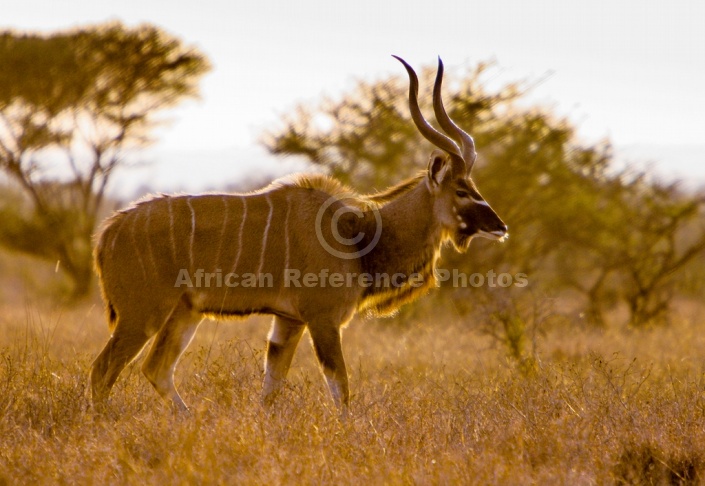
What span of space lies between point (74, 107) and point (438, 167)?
8.77 meters

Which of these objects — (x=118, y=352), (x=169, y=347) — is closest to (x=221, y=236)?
(x=169, y=347)

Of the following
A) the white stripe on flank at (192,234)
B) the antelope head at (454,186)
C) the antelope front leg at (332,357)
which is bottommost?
the antelope front leg at (332,357)

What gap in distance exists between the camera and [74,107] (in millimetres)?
13109

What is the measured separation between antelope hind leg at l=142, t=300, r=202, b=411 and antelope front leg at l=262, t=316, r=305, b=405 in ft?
1.43

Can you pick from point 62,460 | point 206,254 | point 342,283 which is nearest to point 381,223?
point 342,283

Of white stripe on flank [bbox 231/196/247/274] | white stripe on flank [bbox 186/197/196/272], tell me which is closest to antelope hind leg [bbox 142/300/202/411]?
white stripe on flank [bbox 186/197/196/272]

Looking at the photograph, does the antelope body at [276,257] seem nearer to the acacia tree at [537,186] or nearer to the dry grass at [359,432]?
the dry grass at [359,432]

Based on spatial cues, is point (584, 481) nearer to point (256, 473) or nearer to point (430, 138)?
point (256, 473)

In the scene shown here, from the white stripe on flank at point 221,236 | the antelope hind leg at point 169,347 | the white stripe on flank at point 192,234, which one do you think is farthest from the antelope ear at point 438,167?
the antelope hind leg at point 169,347

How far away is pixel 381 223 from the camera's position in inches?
221

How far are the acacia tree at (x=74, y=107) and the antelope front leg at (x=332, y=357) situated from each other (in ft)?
27.4

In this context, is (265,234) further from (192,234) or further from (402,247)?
(402,247)

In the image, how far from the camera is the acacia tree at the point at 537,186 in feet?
34.0

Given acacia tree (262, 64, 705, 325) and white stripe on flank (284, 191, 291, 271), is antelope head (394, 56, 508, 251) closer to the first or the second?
white stripe on flank (284, 191, 291, 271)
